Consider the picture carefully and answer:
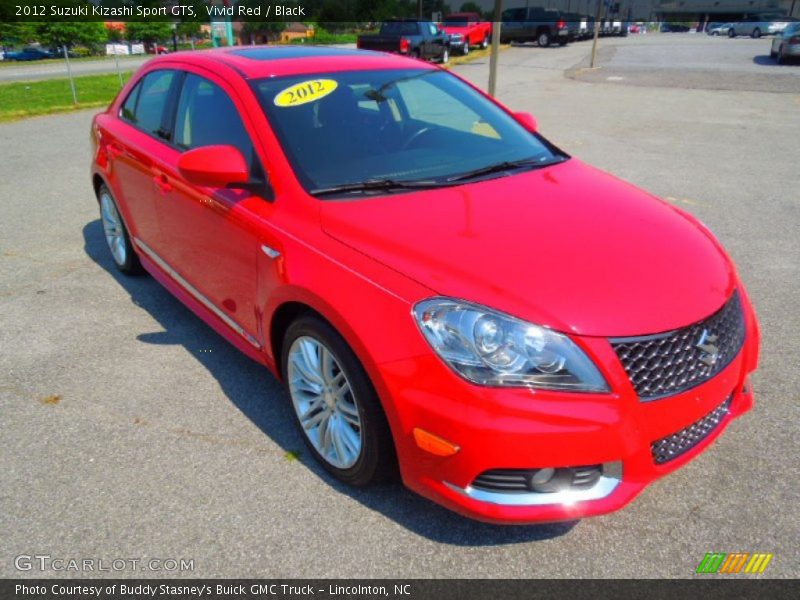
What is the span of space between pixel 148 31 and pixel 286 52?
62952 millimetres

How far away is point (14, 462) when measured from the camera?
9.25 feet

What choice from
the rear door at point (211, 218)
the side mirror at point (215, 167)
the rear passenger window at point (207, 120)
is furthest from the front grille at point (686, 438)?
the rear passenger window at point (207, 120)

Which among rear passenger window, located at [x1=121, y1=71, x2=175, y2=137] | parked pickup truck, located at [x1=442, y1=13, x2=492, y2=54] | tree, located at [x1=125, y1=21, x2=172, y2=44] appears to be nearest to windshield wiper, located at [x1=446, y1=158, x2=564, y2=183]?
rear passenger window, located at [x1=121, y1=71, x2=175, y2=137]

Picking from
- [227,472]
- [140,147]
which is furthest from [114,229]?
[227,472]

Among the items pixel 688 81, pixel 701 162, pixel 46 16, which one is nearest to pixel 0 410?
pixel 701 162

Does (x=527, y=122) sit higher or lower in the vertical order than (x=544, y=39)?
lower

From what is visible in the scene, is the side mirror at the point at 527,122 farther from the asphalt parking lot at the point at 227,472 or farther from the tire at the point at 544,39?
the tire at the point at 544,39

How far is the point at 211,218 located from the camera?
3.11m

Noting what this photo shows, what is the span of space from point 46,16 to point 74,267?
2268 inches

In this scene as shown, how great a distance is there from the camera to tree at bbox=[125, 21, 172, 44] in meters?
57.3

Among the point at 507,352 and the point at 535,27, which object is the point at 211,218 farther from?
the point at 535,27

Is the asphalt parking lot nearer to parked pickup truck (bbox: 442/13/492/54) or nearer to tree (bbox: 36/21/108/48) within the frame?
parked pickup truck (bbox: 442/13/492/54)

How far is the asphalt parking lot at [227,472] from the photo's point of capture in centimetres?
230

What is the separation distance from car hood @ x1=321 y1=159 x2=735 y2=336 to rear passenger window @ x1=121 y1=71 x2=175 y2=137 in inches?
74.2
